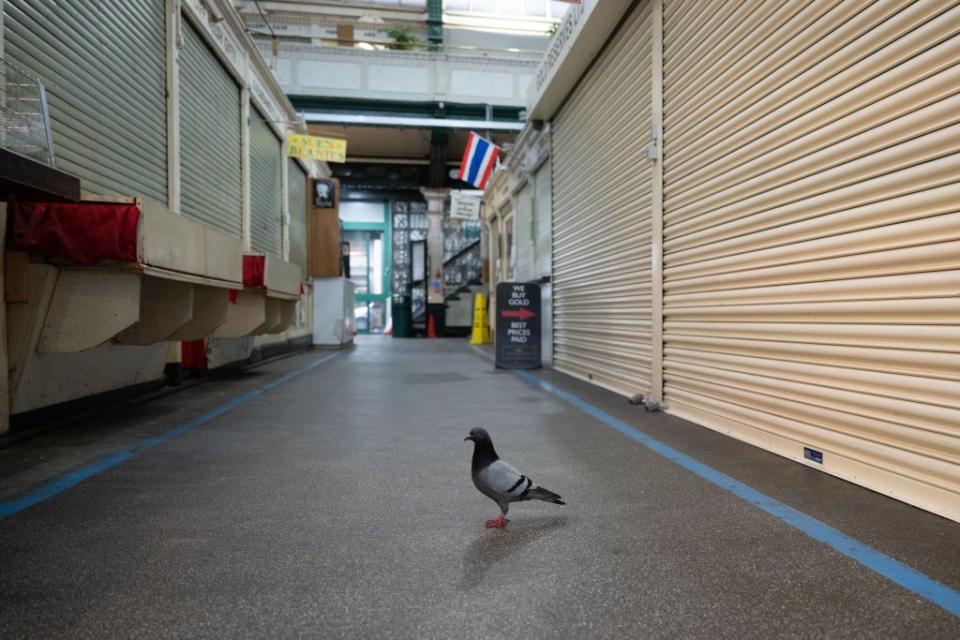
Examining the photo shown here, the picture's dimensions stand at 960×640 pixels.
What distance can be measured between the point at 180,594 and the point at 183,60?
22.4 feet

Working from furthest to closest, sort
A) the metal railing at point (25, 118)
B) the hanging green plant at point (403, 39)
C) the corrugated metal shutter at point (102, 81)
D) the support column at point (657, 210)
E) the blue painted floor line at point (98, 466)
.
A: 1. the hanging green plant at point (403, 39)
2. the support column at point (657, 210)
3. the corrugated metal shutter at point (102, 81)
4. the metal railing at point (25, 118)
5. the blue painted floor line at point (98, 466)

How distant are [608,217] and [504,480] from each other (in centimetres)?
497

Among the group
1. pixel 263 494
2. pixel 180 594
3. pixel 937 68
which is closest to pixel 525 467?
pixel 263 494

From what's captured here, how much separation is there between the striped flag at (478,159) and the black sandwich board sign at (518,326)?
4.26 metres

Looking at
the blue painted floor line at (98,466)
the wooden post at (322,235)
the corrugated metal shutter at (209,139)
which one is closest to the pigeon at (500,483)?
the blue painted floor line at (98,466)

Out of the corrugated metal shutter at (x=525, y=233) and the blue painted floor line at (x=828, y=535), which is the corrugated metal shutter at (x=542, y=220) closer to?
the corrugated metal shutter at (x=525, y=233)

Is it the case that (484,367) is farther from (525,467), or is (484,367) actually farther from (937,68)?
(937,68)

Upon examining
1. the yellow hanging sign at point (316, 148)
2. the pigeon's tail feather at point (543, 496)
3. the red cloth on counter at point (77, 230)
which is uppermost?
the yellow hanging sign at point (316, 148)

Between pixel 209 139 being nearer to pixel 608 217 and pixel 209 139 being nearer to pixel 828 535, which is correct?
pixel 608 217

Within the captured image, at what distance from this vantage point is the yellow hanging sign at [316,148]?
1000 cm

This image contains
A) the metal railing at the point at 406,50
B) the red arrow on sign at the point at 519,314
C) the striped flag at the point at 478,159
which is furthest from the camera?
the metal railing at the point at 406,50

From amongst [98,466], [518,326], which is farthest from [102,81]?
[518,326]

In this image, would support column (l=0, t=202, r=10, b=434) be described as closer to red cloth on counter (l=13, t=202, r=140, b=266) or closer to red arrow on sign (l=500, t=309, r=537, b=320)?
red cloth on counter (l=13, t=202, r=140, b=266)

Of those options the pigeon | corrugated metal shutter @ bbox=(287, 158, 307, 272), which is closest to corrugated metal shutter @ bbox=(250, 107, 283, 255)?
corrugated metal shutter @ bbox=(287, 158, 307, 272)
